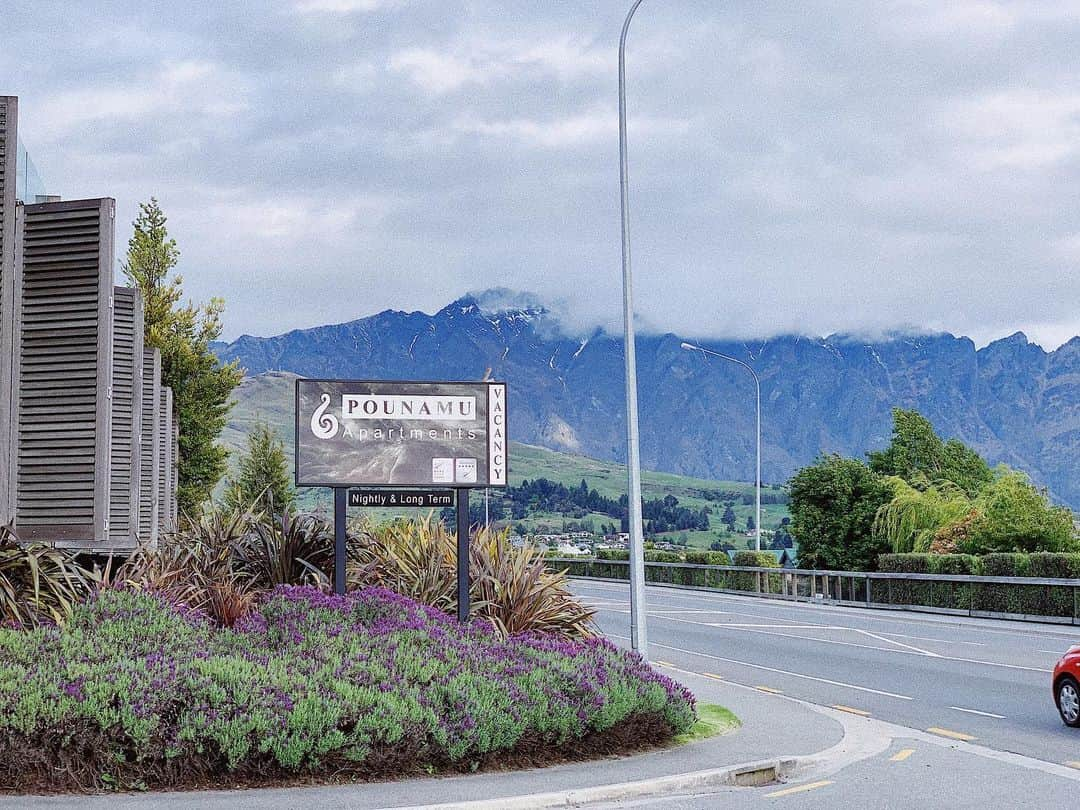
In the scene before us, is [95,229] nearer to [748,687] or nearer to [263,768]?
[263,768]

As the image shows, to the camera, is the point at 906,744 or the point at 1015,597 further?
the point at 1015,597

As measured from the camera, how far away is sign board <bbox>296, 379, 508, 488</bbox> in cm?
1396

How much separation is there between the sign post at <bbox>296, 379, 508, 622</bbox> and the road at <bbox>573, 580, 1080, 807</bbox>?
5191mm

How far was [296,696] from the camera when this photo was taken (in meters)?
10.0

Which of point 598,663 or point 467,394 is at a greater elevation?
point 467,394

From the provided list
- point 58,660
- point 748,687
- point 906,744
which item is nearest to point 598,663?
point 906,744

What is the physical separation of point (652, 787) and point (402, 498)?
500 centimetres

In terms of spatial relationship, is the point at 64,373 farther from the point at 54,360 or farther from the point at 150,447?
the point at 150,447

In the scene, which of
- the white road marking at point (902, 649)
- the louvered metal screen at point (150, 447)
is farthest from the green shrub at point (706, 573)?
the louvered metal screen at point (150, 447)

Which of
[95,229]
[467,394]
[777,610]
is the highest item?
[95,229]

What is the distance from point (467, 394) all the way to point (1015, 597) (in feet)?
78.0

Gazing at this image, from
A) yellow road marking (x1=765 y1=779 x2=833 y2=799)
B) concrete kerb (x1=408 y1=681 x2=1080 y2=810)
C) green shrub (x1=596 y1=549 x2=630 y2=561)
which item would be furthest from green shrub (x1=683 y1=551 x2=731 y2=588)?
yellow road marking (x1=765 y1=779 x2=833 y2=799)

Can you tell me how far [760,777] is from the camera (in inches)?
435

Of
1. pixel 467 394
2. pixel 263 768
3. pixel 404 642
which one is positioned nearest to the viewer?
pixel 263 768
